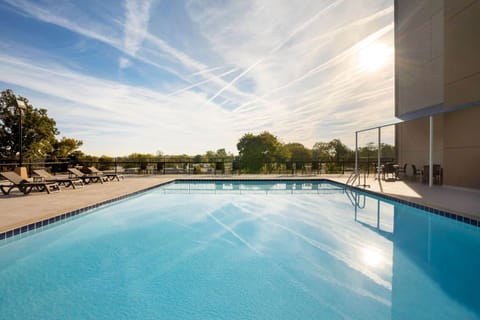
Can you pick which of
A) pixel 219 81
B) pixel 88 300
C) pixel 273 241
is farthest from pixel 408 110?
pixel 88 300

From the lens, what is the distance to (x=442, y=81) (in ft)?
28.1

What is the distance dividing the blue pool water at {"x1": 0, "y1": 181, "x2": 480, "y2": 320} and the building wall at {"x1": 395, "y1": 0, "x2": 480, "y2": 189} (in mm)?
4137

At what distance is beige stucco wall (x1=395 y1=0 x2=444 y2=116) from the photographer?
884 cm

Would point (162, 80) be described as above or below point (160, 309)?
above

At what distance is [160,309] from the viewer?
2205mm

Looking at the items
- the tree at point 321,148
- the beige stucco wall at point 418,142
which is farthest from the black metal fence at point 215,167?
the tree at point 321,148

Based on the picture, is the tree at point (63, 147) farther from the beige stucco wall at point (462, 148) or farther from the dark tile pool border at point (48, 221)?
the beige stucco wall at point (462, 148)

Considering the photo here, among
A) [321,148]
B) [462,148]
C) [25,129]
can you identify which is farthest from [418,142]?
[321,148]

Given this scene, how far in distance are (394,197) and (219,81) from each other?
10.5 metres

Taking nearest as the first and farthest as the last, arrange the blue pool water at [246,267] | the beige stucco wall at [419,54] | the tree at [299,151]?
1. the blue pool water at [246,267]
2. the beige stucco wall at [419,54]
3. the tree at [299,151]

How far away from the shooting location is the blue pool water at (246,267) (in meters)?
2.21

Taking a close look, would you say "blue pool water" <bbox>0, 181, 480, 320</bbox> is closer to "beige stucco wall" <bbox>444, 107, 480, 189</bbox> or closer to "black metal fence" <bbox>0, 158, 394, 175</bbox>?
"beige stucco wall" <bbox>444, 107, 480, 189</bbox>

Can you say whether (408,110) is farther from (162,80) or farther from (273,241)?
(162,80)

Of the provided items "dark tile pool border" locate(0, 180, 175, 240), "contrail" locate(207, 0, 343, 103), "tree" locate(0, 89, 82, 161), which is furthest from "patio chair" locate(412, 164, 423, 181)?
"tree" locate(0, 89, 82, 161)
